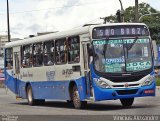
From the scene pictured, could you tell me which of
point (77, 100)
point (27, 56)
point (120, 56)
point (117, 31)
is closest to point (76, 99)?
point (77, 100)

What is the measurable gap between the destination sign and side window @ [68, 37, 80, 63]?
117 centimetres

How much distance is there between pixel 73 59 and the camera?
21.1m

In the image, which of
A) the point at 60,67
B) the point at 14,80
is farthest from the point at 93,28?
the point at 14,80

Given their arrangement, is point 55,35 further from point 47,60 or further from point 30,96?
point 30,96

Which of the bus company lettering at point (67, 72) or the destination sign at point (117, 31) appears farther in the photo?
the bus company lettering at point (67, 72)

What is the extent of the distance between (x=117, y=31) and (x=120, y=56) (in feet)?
3.18

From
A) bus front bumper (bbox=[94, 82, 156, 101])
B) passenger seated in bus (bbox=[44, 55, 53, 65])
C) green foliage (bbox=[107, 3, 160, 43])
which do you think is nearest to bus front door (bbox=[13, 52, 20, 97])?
passenger seated in bus (bbox=[44, 55, 53, 65])

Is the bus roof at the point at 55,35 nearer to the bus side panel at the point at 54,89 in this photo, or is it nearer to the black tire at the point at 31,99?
the bus side panel at the point at 54,89

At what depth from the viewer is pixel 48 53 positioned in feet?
76.7

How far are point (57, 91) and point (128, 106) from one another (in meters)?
3.19

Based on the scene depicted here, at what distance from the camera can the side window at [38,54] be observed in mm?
24289

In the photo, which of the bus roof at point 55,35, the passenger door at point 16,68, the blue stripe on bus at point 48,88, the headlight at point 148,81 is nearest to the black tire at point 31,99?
the blue stripe on bus at point 48,88

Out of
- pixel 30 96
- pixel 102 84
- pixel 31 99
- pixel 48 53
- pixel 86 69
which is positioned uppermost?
pixel 48 53

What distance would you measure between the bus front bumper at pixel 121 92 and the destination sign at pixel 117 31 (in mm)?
1838
